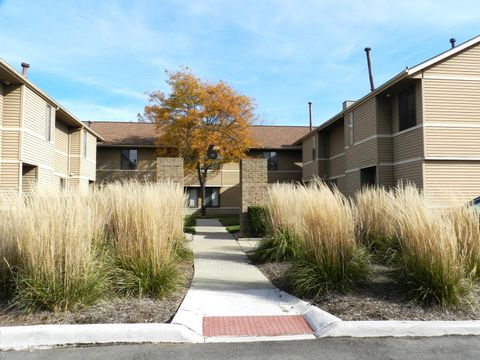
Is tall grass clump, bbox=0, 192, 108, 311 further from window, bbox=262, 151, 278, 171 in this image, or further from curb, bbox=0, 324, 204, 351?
window, bbox=262, 151, 278, 171

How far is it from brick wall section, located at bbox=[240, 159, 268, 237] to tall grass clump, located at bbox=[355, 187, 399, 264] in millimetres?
5745

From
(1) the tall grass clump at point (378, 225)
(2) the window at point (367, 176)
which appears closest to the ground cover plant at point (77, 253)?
(1) the tall grass clump at point (378, 225)

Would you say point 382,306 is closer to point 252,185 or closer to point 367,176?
point 252,185

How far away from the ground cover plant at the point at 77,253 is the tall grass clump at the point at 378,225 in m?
3.90

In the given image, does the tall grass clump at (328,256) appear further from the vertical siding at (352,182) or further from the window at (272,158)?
the window at (272,158)

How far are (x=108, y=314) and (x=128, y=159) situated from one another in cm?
2917

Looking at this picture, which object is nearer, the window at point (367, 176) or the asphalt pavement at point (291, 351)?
the asphalt pavement at point (291, 351)

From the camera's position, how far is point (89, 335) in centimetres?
441

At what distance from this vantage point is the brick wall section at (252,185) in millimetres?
14789

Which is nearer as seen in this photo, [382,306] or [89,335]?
[89,335]

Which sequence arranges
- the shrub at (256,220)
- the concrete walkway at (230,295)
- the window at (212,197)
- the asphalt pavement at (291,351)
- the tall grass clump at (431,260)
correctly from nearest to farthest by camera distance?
the asphalt pavement at (291,351) → the tall grass clump at (431,260) → the concrete walkway at (230,295) → the shrub at (256,220) → the window at (212,197)

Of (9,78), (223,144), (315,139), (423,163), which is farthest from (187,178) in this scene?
(423,163)

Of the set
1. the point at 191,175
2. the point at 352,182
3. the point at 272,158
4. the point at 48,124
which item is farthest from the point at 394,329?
the point at 272,158

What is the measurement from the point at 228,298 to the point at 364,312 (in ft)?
6.54
